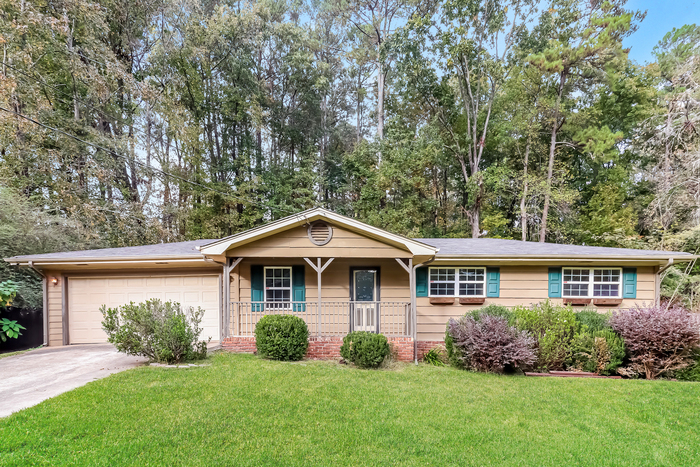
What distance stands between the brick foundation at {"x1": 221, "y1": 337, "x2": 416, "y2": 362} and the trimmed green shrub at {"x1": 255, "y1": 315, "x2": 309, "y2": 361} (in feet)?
1.53

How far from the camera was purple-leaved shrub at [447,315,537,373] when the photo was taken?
21.0 ft

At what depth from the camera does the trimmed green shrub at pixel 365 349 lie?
6.65 meters

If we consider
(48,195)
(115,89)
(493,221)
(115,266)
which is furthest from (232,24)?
(493,221)

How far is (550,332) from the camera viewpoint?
270 inches

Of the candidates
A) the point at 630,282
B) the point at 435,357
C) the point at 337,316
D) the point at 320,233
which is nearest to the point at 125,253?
the point at 320,233

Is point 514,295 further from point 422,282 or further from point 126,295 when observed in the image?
point 126,295

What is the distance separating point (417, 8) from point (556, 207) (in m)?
14.2

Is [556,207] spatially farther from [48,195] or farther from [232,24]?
[48,195]

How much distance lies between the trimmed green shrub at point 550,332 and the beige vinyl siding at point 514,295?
6.38 feet

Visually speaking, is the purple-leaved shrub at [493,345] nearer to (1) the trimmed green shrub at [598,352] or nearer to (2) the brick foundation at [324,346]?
(1) the trimmed green shrub at [598,352]

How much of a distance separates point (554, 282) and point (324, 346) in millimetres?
7023

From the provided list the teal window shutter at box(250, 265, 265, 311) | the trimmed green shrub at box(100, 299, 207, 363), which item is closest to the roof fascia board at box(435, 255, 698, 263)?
the teal window shutter at box(250, 265, 265, 311)

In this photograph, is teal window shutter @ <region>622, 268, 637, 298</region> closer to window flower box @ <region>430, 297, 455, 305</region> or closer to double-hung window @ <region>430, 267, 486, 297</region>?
double-hung window @ <region>430, 267, 486, 297</region>

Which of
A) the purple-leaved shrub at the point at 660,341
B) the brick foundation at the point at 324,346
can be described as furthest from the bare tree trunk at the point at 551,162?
the brick foundation at the point at 324,346
